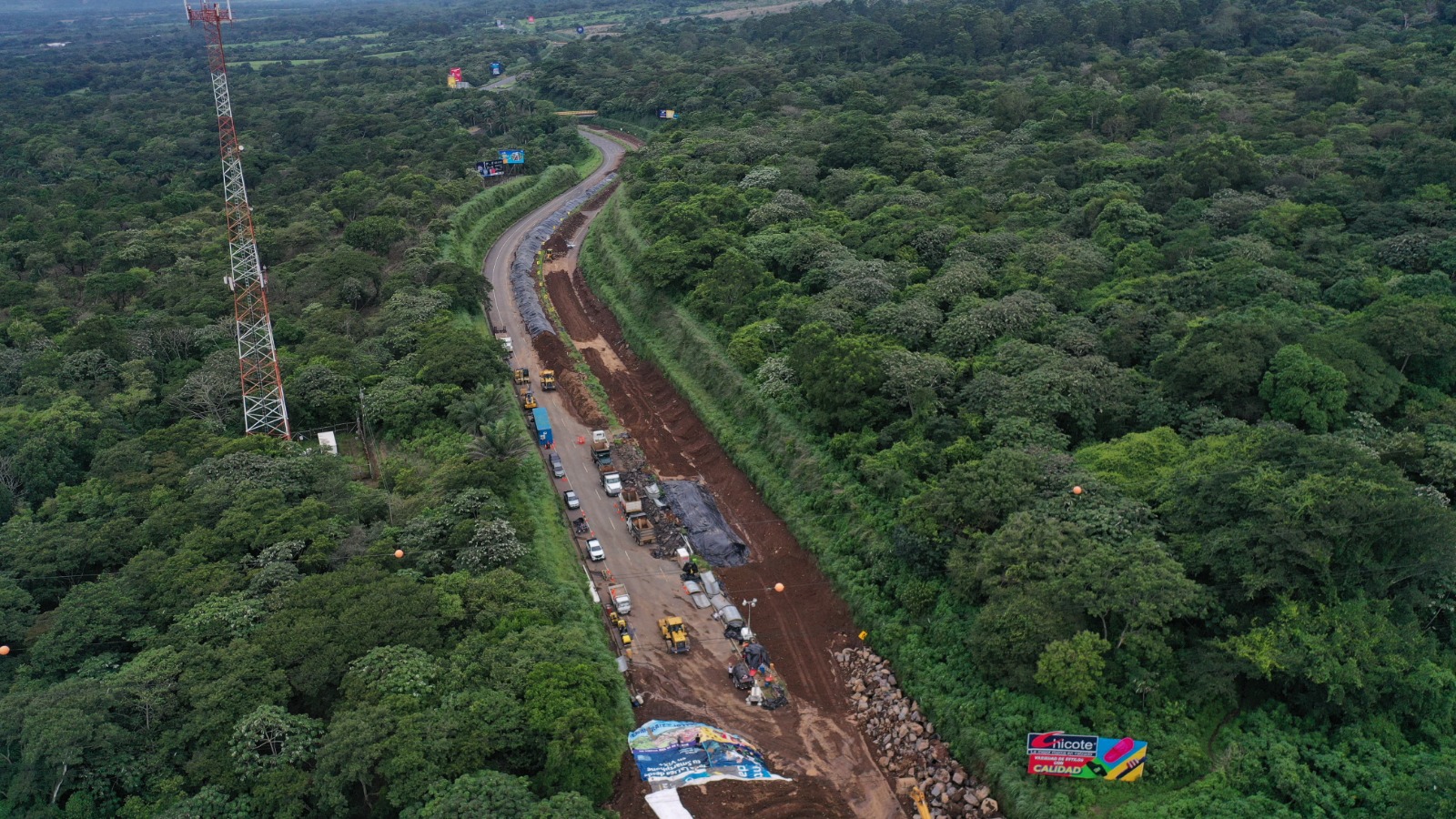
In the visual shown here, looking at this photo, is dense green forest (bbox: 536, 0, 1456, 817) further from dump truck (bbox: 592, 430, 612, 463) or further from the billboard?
dump truck (bbox: 592, 430, 612, 463)

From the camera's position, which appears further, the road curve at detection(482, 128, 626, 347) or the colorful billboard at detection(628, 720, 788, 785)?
the road curve at detection(482, 128, 626, 347)

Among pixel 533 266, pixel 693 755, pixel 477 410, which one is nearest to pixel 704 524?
pixel 477 410

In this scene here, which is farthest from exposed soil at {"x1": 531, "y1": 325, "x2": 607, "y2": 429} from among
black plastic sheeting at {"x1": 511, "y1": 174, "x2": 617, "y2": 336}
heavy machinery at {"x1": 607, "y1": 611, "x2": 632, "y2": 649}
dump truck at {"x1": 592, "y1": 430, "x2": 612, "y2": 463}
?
heavy machinery at {"x1": 607, "y1": 611, "x2": 632, "y2": 649}

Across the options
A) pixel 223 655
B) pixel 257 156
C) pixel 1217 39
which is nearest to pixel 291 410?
pixel 223 655

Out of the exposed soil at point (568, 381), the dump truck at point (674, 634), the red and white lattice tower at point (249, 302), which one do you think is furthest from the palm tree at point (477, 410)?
the dump truck at point (674, 634)

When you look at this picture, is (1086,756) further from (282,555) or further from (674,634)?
(282,555)
